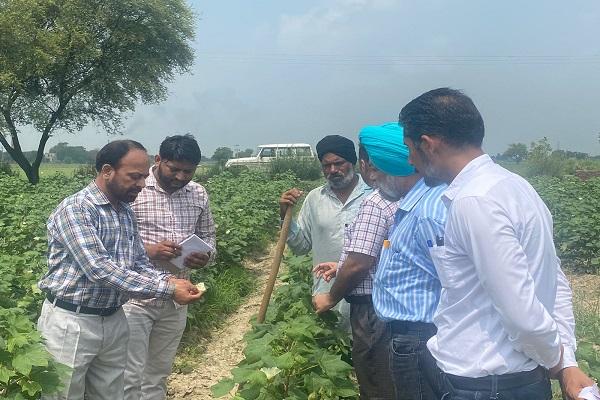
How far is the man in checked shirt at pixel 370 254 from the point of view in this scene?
2.87 metres

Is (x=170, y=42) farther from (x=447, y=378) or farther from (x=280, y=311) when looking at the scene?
(x=447, y=378)

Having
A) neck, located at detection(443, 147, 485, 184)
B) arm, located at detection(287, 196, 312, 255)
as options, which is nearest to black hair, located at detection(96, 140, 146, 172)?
arm, located at detection(287, 196, 312, 255)

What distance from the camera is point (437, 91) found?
6.79ft

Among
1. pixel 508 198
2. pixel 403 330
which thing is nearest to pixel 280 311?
pixel 403 330

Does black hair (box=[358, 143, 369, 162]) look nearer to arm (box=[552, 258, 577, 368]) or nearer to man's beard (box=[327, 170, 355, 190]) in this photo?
man's beard (box=[327, 170, 355, 190])

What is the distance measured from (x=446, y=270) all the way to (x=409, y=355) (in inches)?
25.0

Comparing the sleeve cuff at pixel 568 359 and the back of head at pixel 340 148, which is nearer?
the sleeve cuff at pixel 568 359

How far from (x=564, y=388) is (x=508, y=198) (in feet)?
1.85

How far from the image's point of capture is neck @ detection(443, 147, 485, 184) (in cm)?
197

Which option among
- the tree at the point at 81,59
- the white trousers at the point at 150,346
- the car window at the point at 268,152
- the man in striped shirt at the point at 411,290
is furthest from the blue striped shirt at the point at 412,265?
the car window at the point at 268,152

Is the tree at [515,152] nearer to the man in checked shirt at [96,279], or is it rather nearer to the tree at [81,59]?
the tree at [81,59]

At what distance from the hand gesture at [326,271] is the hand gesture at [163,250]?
33.8 inches

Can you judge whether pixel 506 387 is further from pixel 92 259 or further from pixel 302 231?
pixel 302 231

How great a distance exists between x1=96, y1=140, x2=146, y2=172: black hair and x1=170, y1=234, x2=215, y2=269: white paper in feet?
2.55
